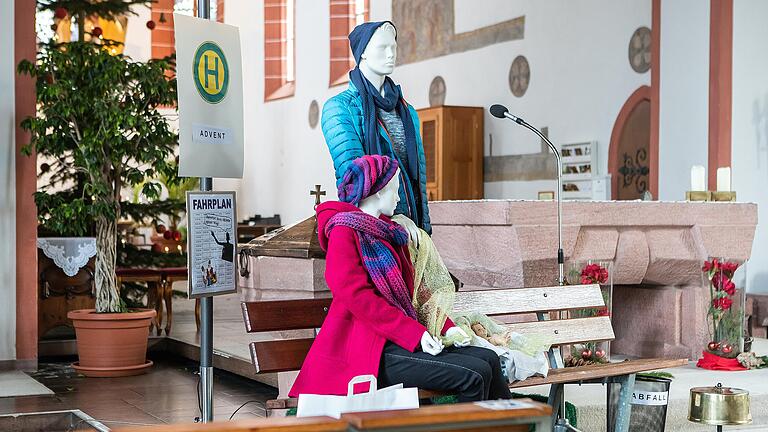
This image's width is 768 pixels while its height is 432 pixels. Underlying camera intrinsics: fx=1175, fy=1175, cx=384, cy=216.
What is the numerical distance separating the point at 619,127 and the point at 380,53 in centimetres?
738

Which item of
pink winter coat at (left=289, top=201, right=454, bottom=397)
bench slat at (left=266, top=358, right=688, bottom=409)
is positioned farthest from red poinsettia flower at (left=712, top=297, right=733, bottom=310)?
pink winter coat at (left=289, top=201, right=454, bottom=397)

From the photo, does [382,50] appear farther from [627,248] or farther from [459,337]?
[627,248]

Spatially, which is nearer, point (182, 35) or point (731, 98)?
point (182, 35)

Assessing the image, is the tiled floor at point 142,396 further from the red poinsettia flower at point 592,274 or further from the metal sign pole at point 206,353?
the metal sign pole at point 206,353

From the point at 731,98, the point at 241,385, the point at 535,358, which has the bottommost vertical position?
the point at 241,385

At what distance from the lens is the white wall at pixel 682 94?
32.3 feet

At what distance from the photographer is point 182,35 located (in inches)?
156

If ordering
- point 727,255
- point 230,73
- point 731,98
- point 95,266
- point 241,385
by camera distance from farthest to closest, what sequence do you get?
1. point 731,98
2. point 95,266
3. point 241,385
4. point 727,255
5. point 230,73

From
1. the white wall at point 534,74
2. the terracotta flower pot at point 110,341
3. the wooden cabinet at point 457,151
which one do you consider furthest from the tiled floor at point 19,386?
the wooden cabinet at point 457,151

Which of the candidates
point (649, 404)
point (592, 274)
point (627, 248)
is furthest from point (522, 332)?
point (627, 248)

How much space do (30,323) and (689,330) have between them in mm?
4388

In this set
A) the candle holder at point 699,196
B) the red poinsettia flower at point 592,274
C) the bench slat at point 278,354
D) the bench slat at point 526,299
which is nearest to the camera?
the bench slat at point 278,354

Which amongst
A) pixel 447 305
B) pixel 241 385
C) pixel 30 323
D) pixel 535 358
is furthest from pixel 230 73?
pixel 30 323

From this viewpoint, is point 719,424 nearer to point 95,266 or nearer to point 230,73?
point 230,73
